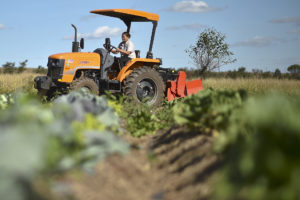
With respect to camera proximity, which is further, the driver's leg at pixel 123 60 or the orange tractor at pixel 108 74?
the driver's leg at pixel 123 60

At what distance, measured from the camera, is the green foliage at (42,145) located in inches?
75.3

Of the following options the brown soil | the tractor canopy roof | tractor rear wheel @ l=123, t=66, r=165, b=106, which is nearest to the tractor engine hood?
tractor rear wheel @ l=123, t=66, r=165, b=106

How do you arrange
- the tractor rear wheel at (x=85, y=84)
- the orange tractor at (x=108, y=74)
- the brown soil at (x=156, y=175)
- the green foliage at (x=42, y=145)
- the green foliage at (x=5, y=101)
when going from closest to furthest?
1. the green foliage at (x=42, y=145)
2. the brown soil at (x=156, y=175)
3. the green foliage at (x=5, y=101)
4. the tractor rear wheel at (x=85, y=84)
5. the orange tractor at (x=108, y=74)

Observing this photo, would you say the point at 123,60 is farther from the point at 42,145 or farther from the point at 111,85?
the point at 42,145

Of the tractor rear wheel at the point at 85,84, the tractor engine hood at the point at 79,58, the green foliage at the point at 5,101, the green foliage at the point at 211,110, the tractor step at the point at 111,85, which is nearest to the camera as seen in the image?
the green foliage at the point at 211,110

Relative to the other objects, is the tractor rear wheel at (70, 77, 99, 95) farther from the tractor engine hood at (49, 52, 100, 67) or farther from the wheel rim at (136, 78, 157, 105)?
the wheel rim at (136, 78, 157, 105)

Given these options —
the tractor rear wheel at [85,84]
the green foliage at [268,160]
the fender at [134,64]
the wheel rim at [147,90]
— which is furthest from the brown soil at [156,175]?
the wheel rim at [147,90]

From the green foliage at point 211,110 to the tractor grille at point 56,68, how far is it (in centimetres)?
494

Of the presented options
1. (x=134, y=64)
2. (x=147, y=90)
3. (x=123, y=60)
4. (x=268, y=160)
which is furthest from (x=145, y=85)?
(x=268, y=160)

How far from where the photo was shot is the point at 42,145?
2.09 meters

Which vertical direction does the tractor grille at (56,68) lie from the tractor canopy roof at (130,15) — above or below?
below

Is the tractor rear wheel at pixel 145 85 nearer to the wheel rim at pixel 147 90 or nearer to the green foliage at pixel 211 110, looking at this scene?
the wheel rim at pixel 147 90

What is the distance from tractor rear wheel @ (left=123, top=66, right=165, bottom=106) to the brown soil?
4565mm

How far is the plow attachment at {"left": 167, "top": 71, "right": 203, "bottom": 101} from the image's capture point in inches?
358
